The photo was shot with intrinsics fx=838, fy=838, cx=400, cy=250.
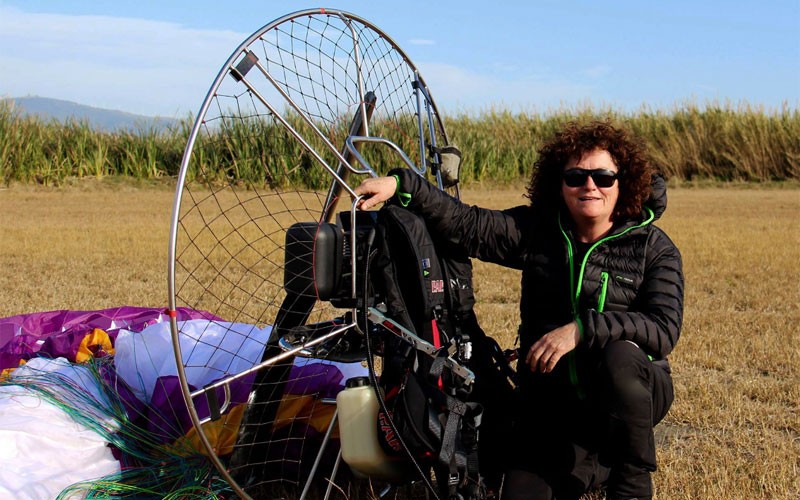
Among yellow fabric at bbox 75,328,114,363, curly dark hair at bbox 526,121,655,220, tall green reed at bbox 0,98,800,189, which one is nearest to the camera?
curly dark hair at bbox 526,121,655,220

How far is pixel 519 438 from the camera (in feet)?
10.0

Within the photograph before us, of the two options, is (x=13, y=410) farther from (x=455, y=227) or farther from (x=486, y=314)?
(x=486, y=314)

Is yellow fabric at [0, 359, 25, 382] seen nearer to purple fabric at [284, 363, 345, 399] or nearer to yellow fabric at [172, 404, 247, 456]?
yellow fabric at [172, 404, 247, 456]

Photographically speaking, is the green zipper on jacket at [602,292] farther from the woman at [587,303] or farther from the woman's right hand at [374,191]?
the woman's right hand at [374,191]

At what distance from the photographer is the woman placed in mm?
2709

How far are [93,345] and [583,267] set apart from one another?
252cm

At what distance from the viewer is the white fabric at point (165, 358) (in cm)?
371

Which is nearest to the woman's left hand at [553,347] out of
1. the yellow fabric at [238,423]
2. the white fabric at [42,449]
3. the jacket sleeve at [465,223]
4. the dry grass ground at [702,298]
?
the jacket sleeve at [465,223]

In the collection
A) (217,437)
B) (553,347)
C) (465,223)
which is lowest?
(217,437)

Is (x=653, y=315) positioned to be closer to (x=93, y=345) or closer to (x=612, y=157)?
(x=612, y=157)

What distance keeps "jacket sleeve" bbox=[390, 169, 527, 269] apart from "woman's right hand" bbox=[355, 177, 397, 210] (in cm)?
6

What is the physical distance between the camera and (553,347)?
2732 millimetres

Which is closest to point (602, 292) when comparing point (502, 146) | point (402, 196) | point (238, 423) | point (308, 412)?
point (402, 196)

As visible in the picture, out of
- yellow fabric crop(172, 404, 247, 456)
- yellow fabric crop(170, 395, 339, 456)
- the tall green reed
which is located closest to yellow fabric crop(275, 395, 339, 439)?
yellow fabric crop(170, 395, 339, 456)
